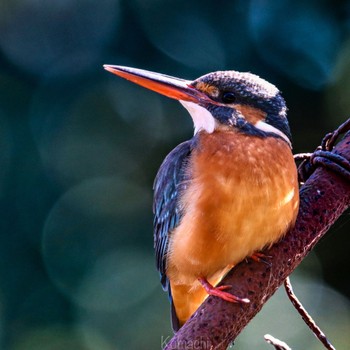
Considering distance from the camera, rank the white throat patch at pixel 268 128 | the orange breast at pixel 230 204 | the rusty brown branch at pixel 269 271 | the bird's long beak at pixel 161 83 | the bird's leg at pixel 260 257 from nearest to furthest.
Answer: the rusty brown branch at pixel 269 271, the bird's leg at pixel 260 257, the orange breast at pixel 230 204, the bird's long beak at pixel 161 83, the white throat patch at pixel 268 128

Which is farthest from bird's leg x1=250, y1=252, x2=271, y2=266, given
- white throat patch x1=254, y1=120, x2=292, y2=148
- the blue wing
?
white throat patch x1=254, y1=120, x2=292, y2=148

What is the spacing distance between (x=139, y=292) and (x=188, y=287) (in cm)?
128

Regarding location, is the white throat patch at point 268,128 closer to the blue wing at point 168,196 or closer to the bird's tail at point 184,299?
the blue wing at point 168,196

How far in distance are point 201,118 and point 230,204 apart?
1.07 ft

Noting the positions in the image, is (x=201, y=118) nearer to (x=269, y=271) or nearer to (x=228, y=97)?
(x=228, y=97)

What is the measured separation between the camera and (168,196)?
1.67 m

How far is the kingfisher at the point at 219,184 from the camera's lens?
146 cm

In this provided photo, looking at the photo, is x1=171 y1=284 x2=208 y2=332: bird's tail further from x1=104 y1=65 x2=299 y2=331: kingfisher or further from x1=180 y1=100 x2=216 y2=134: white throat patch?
x1=180 y1=100 x2=216 y2=134: white throat patch

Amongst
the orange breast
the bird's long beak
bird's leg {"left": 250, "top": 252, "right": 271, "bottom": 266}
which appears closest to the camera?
bird's leg {"left": 250, "top": 252, "right": 271, "bottom": 266}

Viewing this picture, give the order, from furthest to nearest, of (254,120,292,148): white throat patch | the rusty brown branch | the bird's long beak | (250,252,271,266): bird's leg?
(254,120,292,148): white throat patch, the bird's long beak, (250,252,271,266): bird's leg, the rusty brown branch

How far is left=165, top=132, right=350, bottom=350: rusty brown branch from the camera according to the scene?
3.71 ft

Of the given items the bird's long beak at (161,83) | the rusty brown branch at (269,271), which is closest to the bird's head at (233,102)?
the bird's long beak at (161,83)

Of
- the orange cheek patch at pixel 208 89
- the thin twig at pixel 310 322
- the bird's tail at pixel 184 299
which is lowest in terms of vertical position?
the bird's tail at pixel 184 299

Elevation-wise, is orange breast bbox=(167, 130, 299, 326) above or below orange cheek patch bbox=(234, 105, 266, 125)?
below
